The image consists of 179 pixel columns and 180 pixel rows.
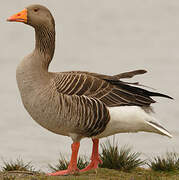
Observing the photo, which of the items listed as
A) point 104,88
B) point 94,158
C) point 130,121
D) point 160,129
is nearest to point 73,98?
point 104,88

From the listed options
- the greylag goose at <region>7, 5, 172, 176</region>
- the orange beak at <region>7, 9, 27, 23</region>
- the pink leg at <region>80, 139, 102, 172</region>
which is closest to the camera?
the greylag goose at <region>7, 5, 172, 176</region>

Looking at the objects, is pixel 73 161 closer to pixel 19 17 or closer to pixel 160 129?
pixel 160 129

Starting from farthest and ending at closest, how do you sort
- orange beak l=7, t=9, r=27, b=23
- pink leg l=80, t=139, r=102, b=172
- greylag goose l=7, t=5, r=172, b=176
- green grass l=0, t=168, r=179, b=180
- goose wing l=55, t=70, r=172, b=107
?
pink leg l=80, t=139, r=102, b=172
orange beak l=7, t=9, r=27, b=23
goose wing l=55, t=70, r=172, b=107
greylag goose l=7, t=5, r=172, b=176
green grass l=0, t=168, r=179, b=180

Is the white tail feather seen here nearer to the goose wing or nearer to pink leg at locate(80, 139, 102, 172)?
the goose wing

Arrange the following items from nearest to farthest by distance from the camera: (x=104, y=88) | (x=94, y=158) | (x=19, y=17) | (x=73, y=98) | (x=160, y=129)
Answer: (x=73, y=98)
(x=160, y=129)
(x=19, y=17)
(x=104, y=88)
(x=94, y=158)

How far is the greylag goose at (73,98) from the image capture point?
11.2 metres

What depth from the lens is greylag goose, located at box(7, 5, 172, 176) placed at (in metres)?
11.2

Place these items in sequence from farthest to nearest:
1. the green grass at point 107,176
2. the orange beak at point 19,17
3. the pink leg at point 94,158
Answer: the pink leg at point 94,158
the orange beak at point 19,17
the green grass at point 107,176

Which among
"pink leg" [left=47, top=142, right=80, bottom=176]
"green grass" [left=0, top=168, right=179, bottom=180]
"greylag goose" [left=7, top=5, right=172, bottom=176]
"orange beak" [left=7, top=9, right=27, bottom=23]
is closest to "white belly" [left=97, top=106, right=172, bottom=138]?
"greylag goose" [left=7, top=5, right=172, bottom=176]

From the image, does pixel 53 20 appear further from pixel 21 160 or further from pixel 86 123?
pixel 21 160

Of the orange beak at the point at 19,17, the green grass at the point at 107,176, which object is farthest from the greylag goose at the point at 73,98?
the green grass at the point at 107,176

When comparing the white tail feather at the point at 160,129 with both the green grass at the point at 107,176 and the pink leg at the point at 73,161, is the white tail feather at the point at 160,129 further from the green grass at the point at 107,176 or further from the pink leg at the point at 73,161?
the pink leg at the point at 73,161

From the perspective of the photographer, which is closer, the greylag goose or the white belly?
the greylag goose

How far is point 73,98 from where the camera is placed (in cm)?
1120
